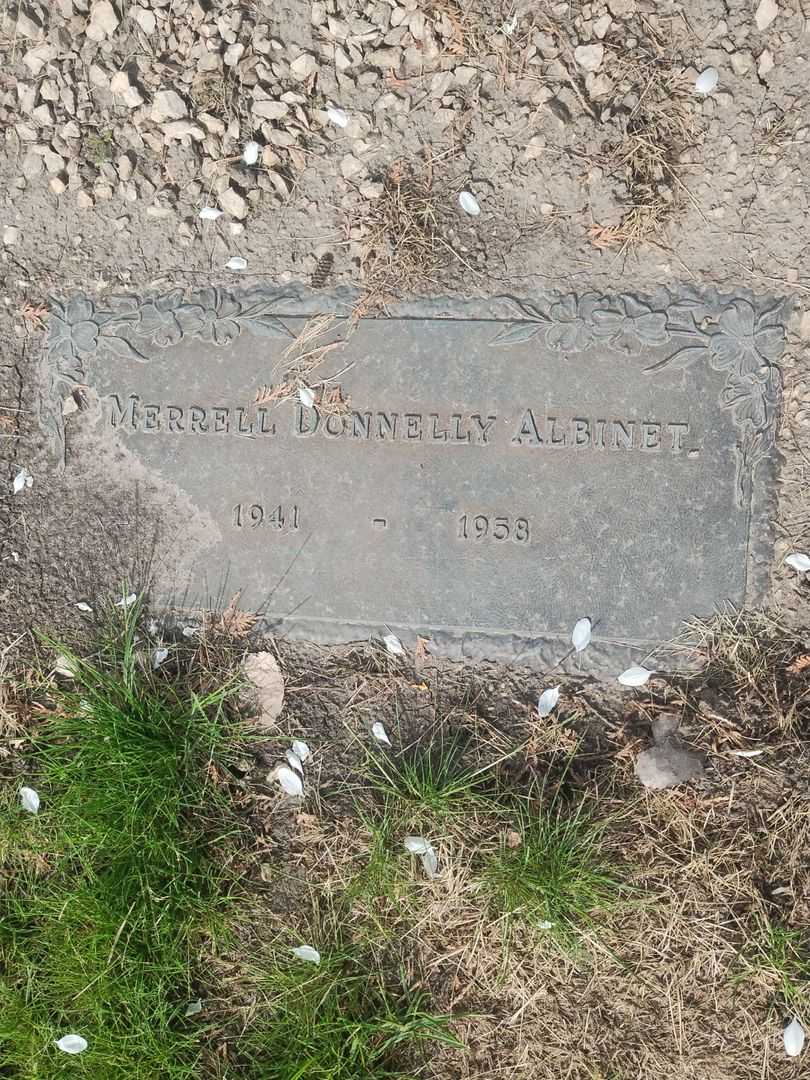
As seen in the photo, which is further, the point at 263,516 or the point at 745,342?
the point at 263,516

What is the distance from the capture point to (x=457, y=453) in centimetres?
226

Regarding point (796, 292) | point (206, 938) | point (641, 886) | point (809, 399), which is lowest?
point (206, 938)

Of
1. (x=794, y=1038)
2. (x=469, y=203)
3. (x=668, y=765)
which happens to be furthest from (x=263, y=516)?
(x=794, y=1038)

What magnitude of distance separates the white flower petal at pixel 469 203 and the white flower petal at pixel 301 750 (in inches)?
65.4

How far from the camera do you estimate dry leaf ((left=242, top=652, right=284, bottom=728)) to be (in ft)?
7.70

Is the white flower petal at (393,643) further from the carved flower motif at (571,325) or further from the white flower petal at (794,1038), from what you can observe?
the white flower petal at (794,1038)

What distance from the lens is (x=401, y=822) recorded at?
7.36 ft

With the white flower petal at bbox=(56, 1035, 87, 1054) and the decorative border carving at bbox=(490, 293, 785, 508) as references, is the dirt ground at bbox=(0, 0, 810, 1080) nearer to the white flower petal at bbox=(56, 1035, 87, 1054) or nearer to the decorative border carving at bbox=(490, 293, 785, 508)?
the decorative border carving at bbox=(490, 293, 785, 508)

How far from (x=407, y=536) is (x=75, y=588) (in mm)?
1075

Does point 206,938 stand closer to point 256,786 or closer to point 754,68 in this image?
point 256,786

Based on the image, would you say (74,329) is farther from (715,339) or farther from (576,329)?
(715,339)

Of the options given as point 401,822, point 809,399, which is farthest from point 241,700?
point 809,399

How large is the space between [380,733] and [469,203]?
5.23 ft

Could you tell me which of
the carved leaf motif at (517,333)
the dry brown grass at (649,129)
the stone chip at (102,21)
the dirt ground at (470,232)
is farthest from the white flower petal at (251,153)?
the dry brown grass at (649,129)
